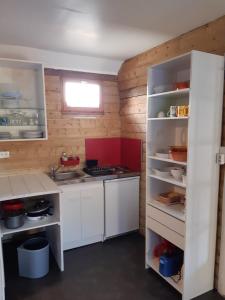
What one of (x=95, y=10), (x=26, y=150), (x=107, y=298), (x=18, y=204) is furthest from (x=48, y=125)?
(x=107, y=298)

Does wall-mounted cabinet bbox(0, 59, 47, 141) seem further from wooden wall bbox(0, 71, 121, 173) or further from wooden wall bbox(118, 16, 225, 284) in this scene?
wooden wall bbox(118, 16, 225, 284)

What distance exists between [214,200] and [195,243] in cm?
39

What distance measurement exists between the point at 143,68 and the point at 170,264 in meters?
2.16

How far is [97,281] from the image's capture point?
222cm

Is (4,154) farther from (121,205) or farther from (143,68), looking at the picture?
(143,68)

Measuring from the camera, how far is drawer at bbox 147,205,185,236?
1.92 meters

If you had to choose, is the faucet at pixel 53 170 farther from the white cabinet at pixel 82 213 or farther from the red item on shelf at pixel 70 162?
the white cabinet at pixel 82 213

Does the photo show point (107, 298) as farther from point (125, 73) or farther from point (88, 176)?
point (125, 73)

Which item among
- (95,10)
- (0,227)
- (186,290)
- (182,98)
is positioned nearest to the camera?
(95,10)

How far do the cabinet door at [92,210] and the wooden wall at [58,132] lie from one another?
2.06 feet

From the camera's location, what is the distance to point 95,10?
5.77 feet

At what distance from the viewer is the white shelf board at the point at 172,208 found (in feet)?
6.46

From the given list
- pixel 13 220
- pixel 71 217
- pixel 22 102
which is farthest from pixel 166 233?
pixel 22 102

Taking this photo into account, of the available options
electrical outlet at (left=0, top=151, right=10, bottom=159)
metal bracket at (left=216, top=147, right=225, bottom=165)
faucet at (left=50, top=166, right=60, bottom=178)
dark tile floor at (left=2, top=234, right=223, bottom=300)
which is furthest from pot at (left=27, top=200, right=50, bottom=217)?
metal bracket at (left=216, top=147, right=225, bottom=165)
